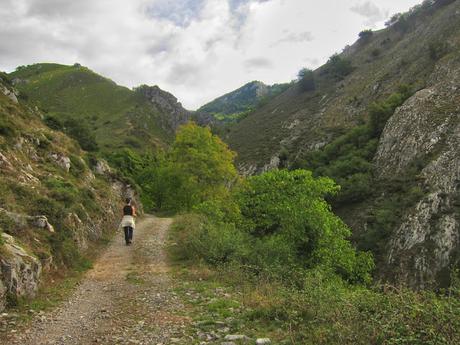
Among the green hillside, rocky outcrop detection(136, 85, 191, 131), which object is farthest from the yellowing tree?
rocky outcrop detection(136, 85, 191, 131)

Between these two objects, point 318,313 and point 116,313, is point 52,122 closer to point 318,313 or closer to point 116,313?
point 116,313

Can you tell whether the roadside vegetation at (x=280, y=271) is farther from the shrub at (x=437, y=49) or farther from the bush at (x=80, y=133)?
the shrub at (x=437, y=49)

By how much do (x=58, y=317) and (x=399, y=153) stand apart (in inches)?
1921

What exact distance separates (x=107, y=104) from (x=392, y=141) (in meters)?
102

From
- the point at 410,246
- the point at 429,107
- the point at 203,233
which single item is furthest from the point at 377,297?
the point at 429,107

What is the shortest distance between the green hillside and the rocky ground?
3325 inches

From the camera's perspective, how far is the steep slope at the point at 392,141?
36469 millimetres

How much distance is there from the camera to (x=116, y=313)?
975cm

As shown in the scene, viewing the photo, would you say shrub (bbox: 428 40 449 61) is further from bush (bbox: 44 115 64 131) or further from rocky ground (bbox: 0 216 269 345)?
rocky ground (bbox: 0 216 269 345)

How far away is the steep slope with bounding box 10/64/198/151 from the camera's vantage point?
110562mm

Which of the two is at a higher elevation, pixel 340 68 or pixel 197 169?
pixel 340 68

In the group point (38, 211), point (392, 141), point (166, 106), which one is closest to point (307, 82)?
point (166, 106)

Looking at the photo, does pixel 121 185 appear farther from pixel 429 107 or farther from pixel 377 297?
pixel 429 107

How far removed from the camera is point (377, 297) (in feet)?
26.6
